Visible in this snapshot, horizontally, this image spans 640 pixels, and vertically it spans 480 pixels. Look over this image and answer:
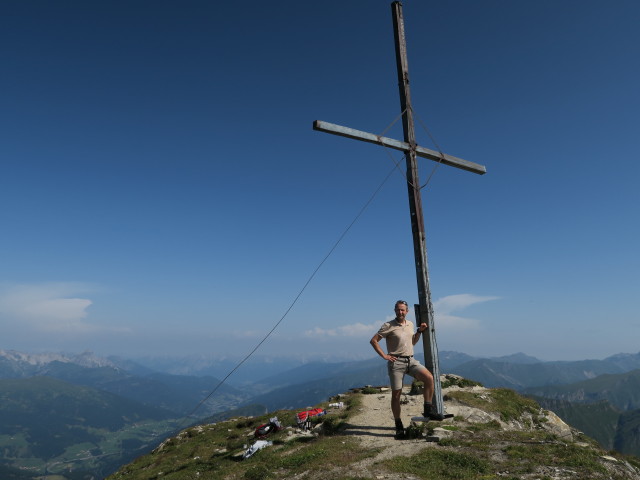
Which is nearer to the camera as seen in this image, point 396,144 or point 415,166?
point 396,144

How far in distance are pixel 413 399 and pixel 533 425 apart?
5.94 metres

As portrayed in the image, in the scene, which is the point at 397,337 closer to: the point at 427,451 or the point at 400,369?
the point at 400,369

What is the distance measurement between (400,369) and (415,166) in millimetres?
7661

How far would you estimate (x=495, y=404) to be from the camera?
19.5m

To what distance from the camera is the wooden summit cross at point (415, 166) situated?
43.6ft

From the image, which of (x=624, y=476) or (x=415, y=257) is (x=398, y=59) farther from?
(x=624, y=476)

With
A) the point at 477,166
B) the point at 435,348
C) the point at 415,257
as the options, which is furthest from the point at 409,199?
the point at 435,348

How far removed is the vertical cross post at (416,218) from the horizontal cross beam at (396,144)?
503mm

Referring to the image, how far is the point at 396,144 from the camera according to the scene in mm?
14547

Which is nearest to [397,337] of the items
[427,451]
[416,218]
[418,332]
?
[418,332]

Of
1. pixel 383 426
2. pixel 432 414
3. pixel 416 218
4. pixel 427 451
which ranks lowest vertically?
pixel 383 426

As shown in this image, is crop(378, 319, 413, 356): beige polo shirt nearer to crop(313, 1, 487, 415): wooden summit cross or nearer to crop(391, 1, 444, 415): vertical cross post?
crop(391, 1, 444, 415): vertical cross post

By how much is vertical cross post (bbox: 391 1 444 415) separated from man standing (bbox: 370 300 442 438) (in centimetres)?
58

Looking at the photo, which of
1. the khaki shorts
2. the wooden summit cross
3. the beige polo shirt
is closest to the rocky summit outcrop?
the khaki shorts
